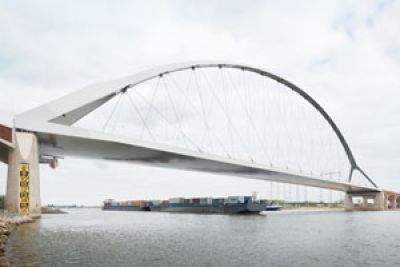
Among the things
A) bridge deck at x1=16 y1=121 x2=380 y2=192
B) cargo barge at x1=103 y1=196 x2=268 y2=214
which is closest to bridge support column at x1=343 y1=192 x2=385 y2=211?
cargo barge at x1=103 y1=196 x2=268 y2=214

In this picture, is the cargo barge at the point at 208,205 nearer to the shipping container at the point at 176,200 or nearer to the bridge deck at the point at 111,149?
the shipping container at the point at 176,200

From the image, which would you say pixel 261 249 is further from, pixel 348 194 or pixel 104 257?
pixel 348 194

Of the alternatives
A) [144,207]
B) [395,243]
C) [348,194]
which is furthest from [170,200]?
[395,243]

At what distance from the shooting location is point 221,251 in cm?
1897

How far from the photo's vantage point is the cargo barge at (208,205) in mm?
70750

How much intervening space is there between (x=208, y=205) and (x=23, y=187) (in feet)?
157

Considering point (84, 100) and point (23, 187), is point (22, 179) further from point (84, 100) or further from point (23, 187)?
point (84, 100)

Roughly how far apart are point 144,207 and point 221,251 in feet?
276

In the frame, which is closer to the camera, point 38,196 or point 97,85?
point 38,196

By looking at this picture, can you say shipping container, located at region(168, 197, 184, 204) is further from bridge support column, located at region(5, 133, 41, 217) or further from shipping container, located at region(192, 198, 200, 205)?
bridge support column, located at region(5, 133, 41, 217)

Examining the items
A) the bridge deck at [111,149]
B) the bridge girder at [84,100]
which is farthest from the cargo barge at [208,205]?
the bridge girder at [84,100]

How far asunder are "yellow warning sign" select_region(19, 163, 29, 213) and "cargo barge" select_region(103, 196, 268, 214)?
42.3 m

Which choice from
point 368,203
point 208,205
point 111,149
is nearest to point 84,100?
point 111,149

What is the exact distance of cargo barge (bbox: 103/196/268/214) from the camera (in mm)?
70750
